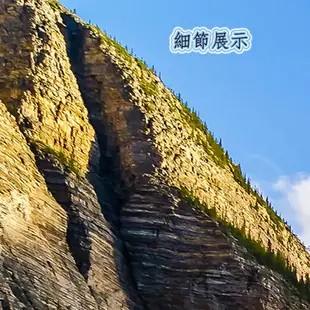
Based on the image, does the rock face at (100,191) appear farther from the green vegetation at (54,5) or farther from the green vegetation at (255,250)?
the green vegetation at (255,250)

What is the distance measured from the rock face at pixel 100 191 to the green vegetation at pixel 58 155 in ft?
0.32

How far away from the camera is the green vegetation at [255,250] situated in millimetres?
62969

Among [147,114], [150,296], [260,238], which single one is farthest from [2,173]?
[260,238]

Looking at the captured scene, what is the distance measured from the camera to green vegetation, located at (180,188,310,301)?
6297 cm

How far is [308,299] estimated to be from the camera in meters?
68.6

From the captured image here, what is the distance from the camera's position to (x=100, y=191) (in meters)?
60.8

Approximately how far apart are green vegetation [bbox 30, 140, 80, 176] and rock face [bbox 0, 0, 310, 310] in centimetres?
10

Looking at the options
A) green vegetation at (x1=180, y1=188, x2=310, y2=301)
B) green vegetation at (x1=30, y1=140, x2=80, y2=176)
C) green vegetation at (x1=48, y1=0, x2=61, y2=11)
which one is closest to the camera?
green vegetation at (x1=30, y1=140, x2=80, y2=176)

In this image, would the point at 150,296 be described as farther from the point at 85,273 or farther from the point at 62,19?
the point at 62,19

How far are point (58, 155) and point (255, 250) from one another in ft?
53.7

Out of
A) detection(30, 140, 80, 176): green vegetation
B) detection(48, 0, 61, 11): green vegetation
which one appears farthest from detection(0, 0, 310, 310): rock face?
detection(48, 0, 61, 11): green vegetation

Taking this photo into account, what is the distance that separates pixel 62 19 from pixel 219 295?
26753 mm

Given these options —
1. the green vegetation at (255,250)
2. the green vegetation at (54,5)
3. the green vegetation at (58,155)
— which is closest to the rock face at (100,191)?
the green vegetation at (58,155)

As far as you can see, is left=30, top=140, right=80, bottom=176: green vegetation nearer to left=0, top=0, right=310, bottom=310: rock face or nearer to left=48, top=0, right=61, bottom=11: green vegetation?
left=0, top=0, right=310, bottom=310: rock face
